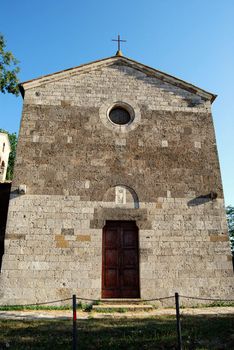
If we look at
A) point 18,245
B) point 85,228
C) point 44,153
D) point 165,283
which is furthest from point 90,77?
point 165,283

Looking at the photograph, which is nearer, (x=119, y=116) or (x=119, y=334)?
(x=119, y=334)

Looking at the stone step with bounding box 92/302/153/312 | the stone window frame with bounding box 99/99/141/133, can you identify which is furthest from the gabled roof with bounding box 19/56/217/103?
the stone step with bounding box 92/302/153/312

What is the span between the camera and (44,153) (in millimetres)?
10102

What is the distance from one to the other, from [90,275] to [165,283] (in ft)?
7.21

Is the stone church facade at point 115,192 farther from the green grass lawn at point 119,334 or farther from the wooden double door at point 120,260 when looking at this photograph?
the green grass lawn at point 119,334

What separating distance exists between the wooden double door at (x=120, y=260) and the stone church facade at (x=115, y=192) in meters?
0.03

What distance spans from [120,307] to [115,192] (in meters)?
3.39

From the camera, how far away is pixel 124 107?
1113 cm

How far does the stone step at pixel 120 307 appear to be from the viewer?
8242mm

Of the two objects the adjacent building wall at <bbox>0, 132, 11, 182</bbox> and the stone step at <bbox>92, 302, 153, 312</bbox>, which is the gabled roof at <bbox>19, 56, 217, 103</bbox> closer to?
the stone step at <bbox>92, 302, 153, 312</bbox>

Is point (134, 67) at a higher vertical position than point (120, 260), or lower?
higher

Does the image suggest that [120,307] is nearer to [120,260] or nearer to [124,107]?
[120,260]

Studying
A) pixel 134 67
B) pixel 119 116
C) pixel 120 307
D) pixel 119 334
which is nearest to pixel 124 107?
pixel 119 116

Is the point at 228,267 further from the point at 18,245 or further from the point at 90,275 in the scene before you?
the point at 18,245
